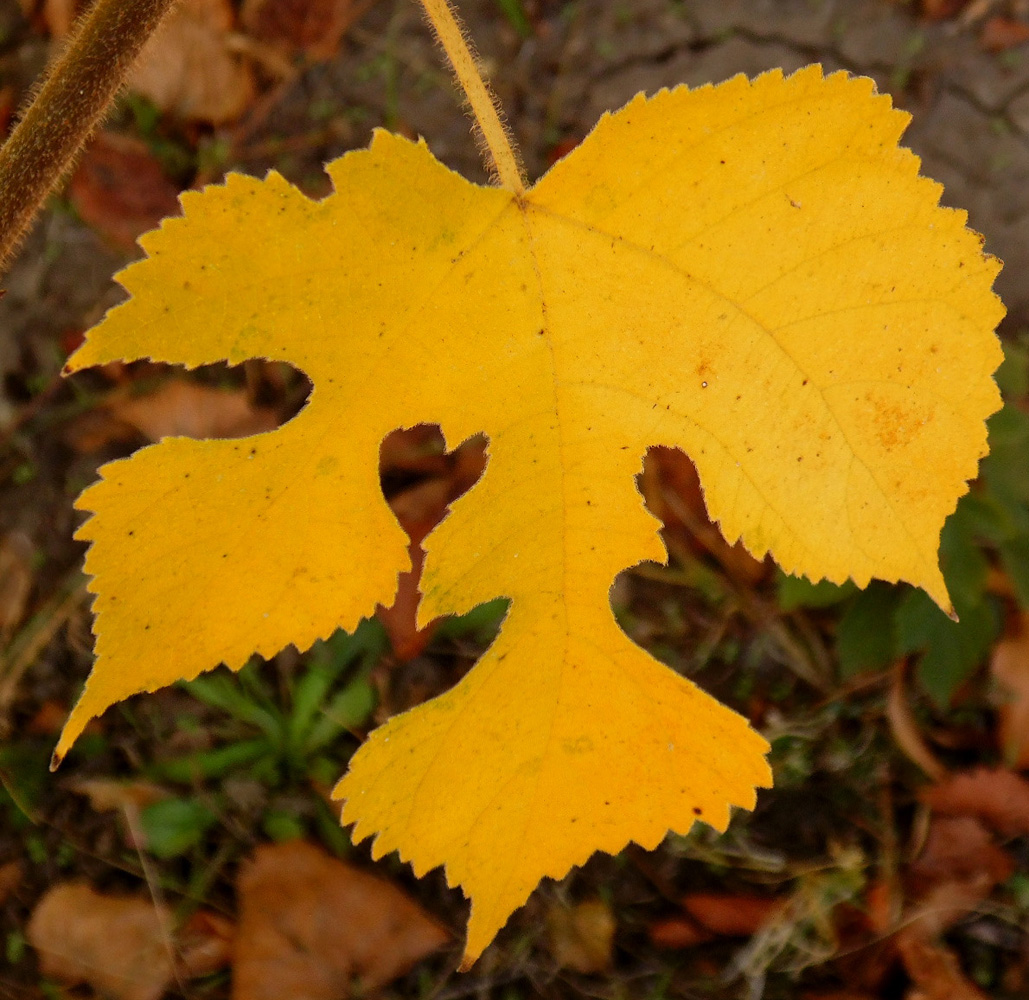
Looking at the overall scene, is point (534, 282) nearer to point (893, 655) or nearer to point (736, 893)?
point (893, 655)

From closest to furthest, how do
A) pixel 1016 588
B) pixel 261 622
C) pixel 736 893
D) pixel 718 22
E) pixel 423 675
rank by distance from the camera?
pixel 261 622
pixel 1016 588
pixel 736 893
pixel 423 675
pixel 718 22

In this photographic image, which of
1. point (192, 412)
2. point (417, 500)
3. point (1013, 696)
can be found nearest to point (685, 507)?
point (417, 500)

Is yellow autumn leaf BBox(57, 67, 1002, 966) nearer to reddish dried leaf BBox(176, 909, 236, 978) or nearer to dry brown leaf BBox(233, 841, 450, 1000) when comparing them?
dry brown leaf BBox(233, 841, 450, 1000)

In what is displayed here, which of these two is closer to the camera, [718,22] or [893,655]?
[893,655]

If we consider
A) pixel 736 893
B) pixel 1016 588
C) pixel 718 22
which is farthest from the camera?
pixel 718 22

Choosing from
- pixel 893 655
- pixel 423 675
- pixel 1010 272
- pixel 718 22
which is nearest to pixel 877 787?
pixel 893 655

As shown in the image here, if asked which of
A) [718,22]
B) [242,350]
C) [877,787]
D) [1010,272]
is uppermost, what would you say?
[718,22]

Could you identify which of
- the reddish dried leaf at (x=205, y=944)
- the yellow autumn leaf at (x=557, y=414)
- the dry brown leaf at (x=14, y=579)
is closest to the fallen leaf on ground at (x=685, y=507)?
the yellow autumn leaf at (x=557, y=414)
